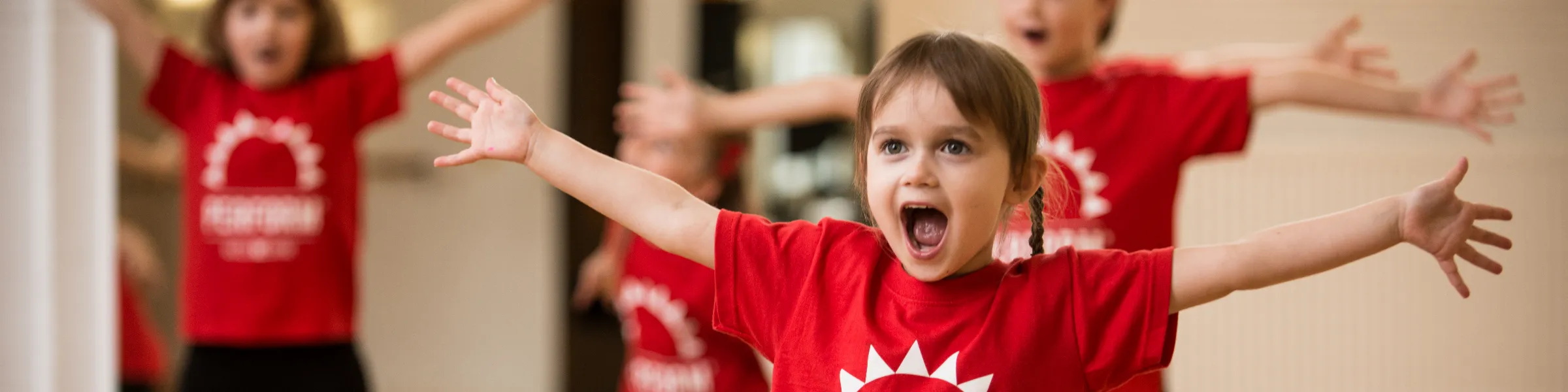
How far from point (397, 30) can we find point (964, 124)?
2.12 meters

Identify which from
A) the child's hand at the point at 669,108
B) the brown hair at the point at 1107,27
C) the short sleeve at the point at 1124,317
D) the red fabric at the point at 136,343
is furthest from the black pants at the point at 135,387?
the short sleeve at the point at 1124,317

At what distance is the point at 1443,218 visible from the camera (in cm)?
95

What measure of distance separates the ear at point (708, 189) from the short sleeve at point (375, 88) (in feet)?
1.66

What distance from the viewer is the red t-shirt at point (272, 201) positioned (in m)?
1.82

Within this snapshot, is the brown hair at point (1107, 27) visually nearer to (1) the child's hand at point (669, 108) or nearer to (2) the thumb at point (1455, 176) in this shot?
(1) the child's hand at point (669, 108)

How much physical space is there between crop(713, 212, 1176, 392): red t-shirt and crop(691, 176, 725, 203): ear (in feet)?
3.32

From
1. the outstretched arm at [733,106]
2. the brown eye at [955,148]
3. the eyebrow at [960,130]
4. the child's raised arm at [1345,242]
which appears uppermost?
the outstretched arm at [733,106]

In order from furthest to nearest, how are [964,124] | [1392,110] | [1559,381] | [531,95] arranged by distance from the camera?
1. [531,95]
2. [1559,381]
3. [1392,110]
4. [964,124]

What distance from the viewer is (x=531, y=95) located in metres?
2.88

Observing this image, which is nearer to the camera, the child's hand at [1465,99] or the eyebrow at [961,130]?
the eyebrow at [961,130]

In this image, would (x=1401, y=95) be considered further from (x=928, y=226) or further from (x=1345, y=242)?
(x=928, y=226)

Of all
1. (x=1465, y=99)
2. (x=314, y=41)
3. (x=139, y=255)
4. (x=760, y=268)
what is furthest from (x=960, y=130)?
(x=139, y=255)

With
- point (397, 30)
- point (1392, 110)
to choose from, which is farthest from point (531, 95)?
point (1392, 110)

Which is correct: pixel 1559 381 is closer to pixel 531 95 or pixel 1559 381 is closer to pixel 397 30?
pixel 531 95
